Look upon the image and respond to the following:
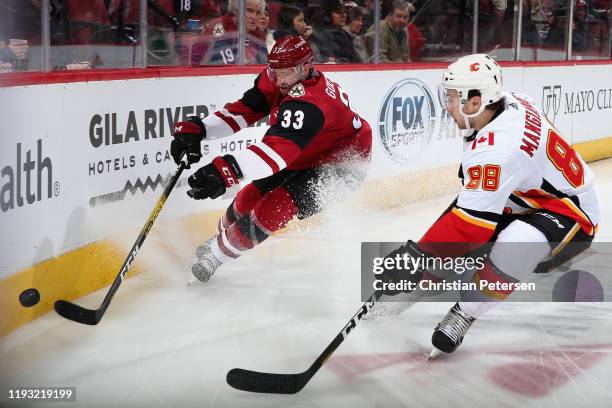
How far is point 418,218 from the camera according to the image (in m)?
5.25

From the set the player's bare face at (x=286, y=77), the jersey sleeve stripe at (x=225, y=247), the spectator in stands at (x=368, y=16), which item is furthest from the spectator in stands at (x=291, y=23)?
the jersey sleeve stripe at (x=225, y=247)

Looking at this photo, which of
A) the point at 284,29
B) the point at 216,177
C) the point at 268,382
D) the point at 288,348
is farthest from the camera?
the point at 284,29

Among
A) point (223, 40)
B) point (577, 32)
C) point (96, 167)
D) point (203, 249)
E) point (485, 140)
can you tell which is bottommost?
point (203, 249)

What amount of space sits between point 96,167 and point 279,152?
0.76 m

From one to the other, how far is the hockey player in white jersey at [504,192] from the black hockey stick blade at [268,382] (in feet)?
1.55

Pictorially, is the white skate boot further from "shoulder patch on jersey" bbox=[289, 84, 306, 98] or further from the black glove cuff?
"shoulder patch on jersey" bbox=[289, 84, 306, 98]

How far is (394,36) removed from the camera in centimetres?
600

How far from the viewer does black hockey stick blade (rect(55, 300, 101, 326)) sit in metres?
3.28

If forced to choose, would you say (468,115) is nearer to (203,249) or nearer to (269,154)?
(269,154)

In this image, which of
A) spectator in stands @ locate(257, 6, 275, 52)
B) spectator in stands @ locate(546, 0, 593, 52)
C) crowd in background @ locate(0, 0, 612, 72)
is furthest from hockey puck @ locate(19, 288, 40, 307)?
spectator in stands @ locate(546, 0, 593, 52)

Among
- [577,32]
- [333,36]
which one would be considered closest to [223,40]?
[333,36]

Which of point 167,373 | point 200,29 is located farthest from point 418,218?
point 167,373

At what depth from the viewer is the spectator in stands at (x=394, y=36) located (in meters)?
5.86

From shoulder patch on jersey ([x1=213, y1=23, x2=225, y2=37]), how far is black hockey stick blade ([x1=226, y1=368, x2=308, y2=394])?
2447 mm
